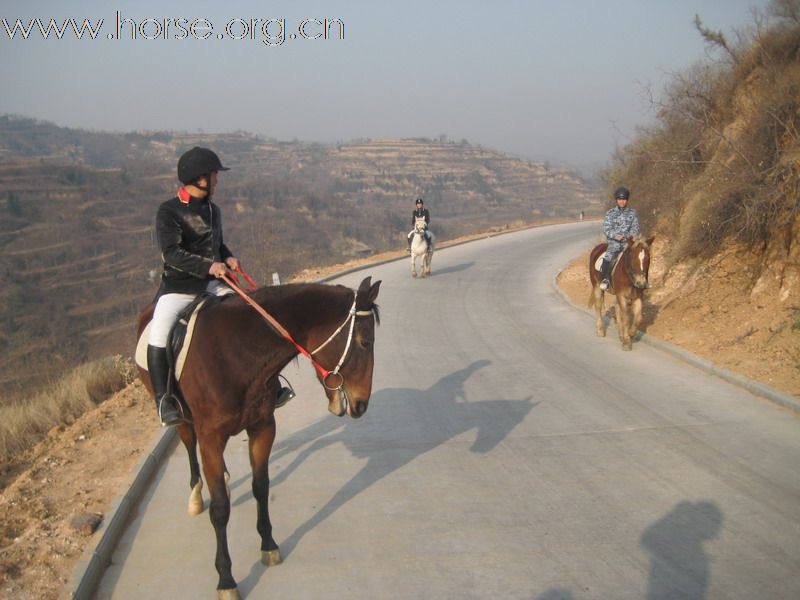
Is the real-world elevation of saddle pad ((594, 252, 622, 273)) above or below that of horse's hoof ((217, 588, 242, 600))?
above

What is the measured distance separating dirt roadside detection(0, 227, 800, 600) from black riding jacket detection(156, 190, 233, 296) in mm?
2254

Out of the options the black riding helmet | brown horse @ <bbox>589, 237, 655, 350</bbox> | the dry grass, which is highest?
the black riding helmet

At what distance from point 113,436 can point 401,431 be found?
346 cm

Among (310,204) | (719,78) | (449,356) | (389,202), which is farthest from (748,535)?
(389,202)

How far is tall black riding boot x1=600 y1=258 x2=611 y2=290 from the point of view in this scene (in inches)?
462

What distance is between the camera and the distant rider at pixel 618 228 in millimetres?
11549

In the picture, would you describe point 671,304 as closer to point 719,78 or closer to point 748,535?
point 719,78

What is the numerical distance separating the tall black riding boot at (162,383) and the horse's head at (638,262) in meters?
8.40

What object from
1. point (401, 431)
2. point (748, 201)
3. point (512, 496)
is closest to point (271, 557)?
point (512, 496)

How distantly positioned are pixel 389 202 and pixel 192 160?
103513mm

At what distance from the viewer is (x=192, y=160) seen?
5070 mm

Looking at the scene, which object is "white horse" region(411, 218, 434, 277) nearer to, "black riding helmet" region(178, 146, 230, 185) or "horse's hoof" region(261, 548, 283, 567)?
"black riding helmet" region(178, 146, 230, 185)

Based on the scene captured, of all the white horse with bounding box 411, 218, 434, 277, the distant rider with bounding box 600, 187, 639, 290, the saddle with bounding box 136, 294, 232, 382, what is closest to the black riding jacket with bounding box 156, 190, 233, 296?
A: the saddle with bounding box 136, 294, 232, 382

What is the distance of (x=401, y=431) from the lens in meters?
7.74
